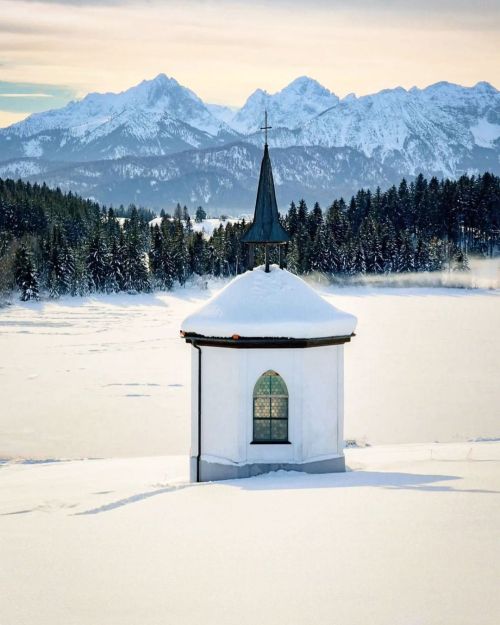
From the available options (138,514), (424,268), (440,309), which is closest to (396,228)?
(424,268)

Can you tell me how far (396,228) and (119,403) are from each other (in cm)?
8924

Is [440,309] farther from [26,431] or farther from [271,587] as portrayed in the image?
[271,587]

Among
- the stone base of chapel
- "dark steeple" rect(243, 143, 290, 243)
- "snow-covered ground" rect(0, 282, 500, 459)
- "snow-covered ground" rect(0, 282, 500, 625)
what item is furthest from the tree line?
the stone base of chapel

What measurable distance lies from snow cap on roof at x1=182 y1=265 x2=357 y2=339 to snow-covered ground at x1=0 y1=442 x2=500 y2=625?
351cm

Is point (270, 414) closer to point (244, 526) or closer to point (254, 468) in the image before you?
point (254, 468)

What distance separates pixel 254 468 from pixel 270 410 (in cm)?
108

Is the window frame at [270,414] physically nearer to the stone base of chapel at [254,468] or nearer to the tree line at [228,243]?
the stone base of chapel at [254,468]

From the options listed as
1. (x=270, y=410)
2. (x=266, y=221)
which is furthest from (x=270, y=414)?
(x=266, y=221)

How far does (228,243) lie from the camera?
97062 mm

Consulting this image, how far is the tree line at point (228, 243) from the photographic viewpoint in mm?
83062

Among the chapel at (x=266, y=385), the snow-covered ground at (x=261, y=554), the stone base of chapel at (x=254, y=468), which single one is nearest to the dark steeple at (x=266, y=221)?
the chapel at (x=266, y=385)

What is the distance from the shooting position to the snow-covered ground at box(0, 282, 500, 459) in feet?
74.6

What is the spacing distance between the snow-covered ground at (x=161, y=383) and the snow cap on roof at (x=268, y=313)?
678 cm

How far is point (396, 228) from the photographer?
Answer: 11206cm
